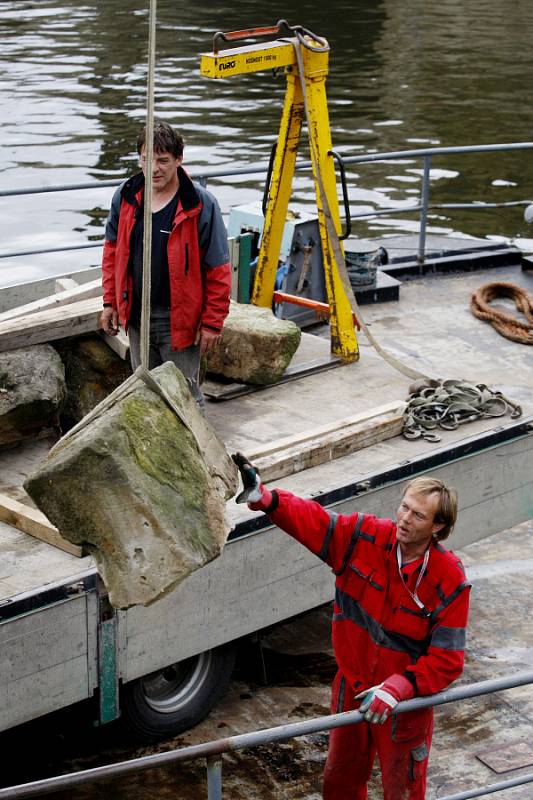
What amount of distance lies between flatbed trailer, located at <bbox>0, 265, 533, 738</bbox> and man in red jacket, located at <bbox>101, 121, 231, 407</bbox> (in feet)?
2.53

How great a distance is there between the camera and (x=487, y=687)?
4.12 meters

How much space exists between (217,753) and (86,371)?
3412mm

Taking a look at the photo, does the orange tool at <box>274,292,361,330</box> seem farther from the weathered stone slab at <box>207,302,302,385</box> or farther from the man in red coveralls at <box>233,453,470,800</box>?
the man in red coveralls at <box>233,453,470,800</box>

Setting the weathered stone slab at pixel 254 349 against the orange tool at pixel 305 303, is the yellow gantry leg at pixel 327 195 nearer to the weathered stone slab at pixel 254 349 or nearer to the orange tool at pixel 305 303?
the orange tool at pixel 305 303

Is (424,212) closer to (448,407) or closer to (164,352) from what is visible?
(448,407)

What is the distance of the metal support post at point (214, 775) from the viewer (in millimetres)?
3874

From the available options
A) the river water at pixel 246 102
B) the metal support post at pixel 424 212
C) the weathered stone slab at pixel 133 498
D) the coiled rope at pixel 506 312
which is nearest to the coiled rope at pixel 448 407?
the coiled rope at pixel 506 312

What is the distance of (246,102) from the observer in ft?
91.5

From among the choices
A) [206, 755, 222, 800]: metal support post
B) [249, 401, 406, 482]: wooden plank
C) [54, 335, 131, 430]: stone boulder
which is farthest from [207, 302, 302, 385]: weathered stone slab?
[206, 755, 222, 800]: metal support post

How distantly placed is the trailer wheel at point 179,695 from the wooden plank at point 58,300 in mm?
2092

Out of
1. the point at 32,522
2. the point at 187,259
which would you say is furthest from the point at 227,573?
the point at 187,259

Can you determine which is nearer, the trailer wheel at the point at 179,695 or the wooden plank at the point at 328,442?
the trailer wheel at the point at 179,695

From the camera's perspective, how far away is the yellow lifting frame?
7770 millimetres

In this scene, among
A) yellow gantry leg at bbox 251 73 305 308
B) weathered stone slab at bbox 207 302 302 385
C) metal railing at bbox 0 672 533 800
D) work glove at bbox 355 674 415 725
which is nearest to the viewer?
metal railing at bbox 0 672 533 800
